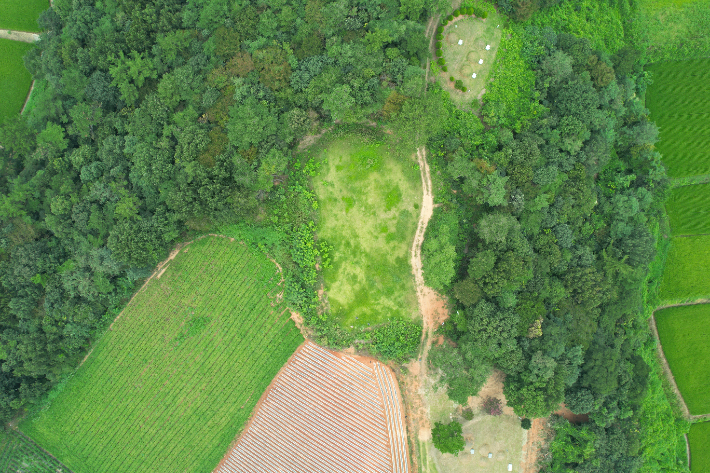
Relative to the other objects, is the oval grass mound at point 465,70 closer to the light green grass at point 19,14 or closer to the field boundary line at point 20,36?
the light green grass at point 19,14

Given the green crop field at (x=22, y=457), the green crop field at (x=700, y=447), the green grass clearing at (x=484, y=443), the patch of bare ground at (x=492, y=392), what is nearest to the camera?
the patch of bare ground at (x=492, y=392)

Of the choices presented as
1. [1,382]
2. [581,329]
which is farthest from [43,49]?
[581,329]

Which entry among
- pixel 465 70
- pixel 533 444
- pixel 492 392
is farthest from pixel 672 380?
pixel 465 70

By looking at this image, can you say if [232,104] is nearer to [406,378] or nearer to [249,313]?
[249,313]

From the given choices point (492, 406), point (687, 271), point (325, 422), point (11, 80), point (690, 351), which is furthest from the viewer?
point (11, 80)

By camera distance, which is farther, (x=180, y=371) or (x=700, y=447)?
(x=700, y=447)

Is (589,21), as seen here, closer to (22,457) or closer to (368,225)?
(368,225)

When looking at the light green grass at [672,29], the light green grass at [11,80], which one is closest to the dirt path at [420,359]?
the light green grass at [672,29]
